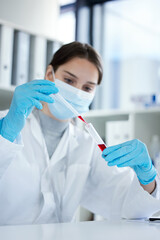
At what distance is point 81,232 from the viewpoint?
78cm

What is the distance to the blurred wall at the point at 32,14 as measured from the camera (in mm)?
2596

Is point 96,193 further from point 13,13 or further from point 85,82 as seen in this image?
point 13,13

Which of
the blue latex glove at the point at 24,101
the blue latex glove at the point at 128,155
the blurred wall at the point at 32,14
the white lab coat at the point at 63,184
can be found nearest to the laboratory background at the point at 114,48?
the blurred wall at the point at 32,14

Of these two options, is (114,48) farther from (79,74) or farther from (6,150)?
(6,150)

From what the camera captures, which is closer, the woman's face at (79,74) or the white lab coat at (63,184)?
the white lab coat at (63,184)

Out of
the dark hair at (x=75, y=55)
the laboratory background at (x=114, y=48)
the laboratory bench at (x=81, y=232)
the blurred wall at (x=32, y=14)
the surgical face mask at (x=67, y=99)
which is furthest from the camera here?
the blurred wall at (x=32, y=14)

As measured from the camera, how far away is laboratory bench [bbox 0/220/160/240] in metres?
0.72

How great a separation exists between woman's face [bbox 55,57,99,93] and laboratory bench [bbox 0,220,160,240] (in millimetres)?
624

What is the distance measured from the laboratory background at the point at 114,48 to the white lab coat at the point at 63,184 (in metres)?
0.61

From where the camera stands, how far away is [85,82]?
4.35 ft

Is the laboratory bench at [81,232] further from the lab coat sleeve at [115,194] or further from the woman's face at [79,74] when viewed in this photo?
the woman's face at [79,74]

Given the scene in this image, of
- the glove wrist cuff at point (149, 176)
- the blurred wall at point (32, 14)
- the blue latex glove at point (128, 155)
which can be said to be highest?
the blurred wall at point (32, 14)

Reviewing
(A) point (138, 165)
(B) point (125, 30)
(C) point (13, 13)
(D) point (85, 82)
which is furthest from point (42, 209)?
(B) point (125, 30)

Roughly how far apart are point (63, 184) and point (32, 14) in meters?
1.86
